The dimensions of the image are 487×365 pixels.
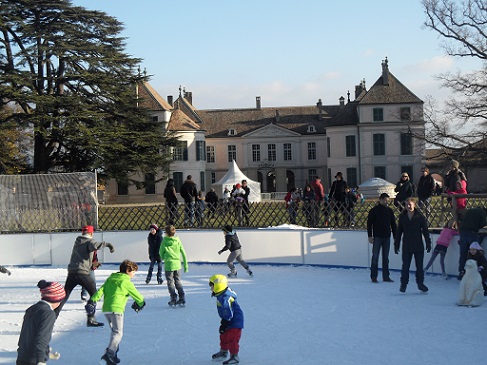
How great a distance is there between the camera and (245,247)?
57.8ft

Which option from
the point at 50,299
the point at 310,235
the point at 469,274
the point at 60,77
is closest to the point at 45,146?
the point at 60,77

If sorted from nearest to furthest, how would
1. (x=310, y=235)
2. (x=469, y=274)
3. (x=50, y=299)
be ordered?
(x=50, y=299), (x=469, y=274), (x=310, y=235)

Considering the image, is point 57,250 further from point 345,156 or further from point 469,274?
point 345,156

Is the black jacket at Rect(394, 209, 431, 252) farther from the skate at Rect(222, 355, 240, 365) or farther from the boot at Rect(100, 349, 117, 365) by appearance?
the boot at Rect(100, 349, 117, 365)

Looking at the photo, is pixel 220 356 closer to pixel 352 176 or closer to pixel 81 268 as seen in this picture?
pixel 81 268

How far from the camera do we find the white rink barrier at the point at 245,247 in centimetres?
1666

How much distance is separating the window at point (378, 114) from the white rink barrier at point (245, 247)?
39.6 meters

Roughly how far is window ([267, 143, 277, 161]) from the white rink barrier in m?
45.1

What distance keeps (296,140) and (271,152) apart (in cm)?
257

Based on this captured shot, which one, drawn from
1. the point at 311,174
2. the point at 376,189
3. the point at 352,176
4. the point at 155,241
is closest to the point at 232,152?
the point at 311,174

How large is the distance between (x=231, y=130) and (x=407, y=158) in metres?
17.3

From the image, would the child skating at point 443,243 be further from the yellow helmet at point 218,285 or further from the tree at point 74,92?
the tree at point 74,92

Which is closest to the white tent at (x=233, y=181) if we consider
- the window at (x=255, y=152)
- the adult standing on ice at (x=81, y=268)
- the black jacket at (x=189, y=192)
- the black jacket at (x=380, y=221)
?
the window at (x=255, y=152)

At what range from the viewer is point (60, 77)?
34.5m
